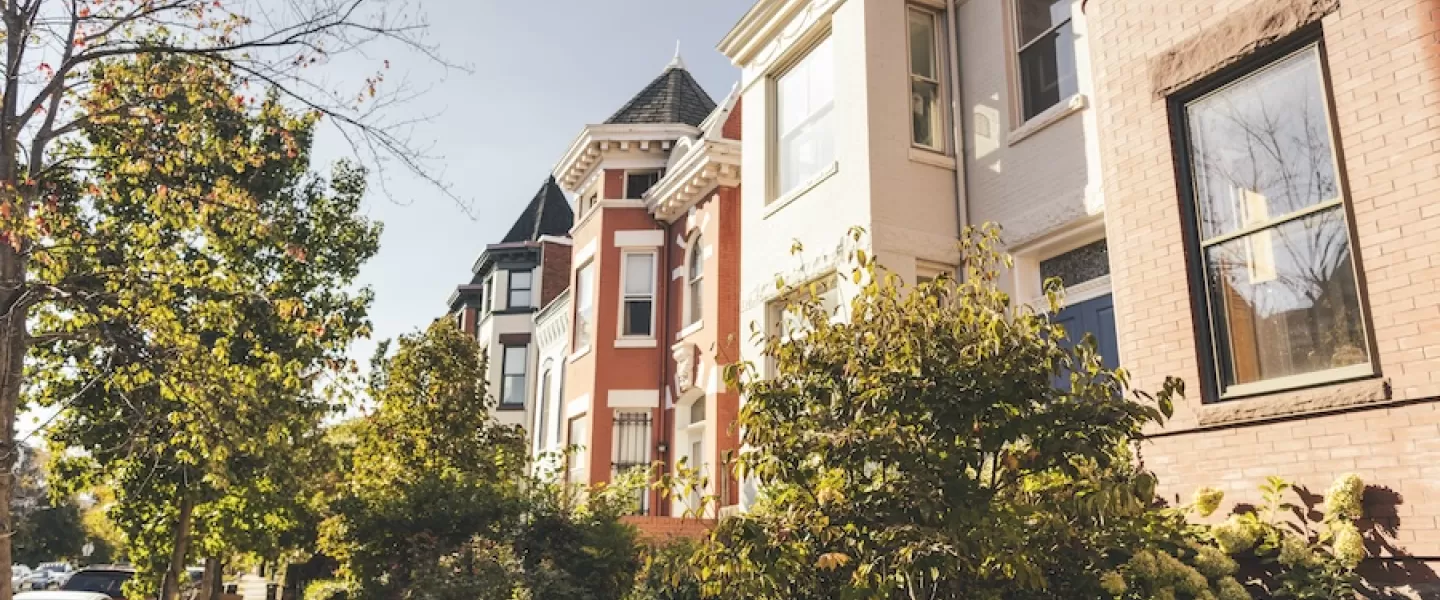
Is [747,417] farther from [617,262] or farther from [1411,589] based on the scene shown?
[617,262]

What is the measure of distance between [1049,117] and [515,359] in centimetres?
2719

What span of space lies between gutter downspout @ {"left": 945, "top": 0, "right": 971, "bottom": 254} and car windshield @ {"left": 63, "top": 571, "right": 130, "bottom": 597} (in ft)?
79.2

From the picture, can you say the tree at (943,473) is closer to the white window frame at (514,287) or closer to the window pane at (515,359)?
the window pane at (515,359)

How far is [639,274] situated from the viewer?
69.8 feet

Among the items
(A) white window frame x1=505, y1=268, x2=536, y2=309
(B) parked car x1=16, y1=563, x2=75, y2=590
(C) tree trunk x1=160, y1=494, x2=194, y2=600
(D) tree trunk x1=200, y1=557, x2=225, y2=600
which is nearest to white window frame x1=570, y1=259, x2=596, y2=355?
(C) tree trunk x1=160, y1=494, x2=194, y2=600

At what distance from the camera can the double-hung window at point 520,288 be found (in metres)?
36.6

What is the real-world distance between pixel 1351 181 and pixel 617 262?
1629cm

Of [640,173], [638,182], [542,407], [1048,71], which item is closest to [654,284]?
[638,182]

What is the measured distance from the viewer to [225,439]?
11.6 m

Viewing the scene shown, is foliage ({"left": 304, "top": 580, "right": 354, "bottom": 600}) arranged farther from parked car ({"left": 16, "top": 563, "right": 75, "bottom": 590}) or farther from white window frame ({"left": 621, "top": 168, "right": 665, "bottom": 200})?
parked car ({"left": 16, "top": 563, "right": 75, "bottom": 590})

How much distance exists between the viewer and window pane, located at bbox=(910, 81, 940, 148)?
12.2 metres

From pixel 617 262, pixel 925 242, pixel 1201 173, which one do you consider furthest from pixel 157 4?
pixel 617 262

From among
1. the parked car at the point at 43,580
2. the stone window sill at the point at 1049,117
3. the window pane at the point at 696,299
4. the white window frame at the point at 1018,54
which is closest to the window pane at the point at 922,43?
the white window frame at the point at 1018,54

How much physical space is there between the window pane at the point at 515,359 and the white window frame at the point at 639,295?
14.6 m
